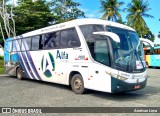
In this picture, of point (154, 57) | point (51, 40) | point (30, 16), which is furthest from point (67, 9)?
point (51, 40)

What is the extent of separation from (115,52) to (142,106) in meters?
2.16

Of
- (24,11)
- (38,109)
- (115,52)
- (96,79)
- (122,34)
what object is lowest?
(38,109)

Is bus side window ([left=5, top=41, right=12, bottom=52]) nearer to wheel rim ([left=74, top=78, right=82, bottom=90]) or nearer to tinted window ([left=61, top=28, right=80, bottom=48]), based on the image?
tinted window ([left=61, top=28, right=80, bottom=48])

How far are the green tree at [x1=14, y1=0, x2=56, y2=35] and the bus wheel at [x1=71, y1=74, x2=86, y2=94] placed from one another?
24427 mm

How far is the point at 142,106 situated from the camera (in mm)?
8430

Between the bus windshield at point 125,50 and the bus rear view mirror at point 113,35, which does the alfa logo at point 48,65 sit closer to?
the bus windshield at point 125,50

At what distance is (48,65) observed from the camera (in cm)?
1309

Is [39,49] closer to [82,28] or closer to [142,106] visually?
[82,28]

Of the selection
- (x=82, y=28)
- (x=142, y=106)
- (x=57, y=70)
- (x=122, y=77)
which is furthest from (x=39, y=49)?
(x=142, y=106)

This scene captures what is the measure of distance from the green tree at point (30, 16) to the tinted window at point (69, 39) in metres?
23.2

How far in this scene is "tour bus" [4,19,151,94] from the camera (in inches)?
366

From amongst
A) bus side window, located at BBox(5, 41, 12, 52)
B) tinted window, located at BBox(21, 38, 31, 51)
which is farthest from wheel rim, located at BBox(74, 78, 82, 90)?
bus side window, located at BBox(5, 41, 12, 52)

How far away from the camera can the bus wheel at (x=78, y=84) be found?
34.8 ft

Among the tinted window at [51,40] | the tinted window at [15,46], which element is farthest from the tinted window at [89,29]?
the tinted window at [15,46]
